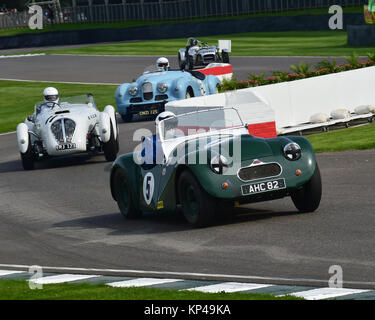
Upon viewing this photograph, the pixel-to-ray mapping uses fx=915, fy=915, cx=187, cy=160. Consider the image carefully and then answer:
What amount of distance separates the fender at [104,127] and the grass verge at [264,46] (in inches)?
888

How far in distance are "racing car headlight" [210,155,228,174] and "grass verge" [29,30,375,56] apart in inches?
1182

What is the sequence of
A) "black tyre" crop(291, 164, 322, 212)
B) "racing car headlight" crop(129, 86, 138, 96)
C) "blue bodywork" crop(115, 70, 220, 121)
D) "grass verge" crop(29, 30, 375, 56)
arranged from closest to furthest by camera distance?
1. "black tyre" crop(291, 164, 322, 212)
2. "blue bodywork" crop(115, 70, 220, 121)
3. "racing car headlight" crop(129, 86, 138, 96)
4. "grass verge" crop(29, 30, 375, 56)

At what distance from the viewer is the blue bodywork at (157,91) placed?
975 inches

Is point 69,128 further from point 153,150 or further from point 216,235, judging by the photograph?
point 216,235

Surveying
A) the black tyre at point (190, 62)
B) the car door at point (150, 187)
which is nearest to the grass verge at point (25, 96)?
the black tyre at point (190, 62)

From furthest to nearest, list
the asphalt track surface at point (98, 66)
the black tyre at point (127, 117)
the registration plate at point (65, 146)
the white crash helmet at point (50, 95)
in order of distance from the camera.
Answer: the asphalt track surface at point (98, 66)
the black tyre at point (127, 117)
the white crash helmet at point (50, 95)
the registration plate at point (65, 146)

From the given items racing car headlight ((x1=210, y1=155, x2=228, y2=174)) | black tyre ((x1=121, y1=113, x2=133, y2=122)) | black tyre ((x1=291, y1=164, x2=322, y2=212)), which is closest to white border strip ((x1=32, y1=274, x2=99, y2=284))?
racing car headlight ((x1=210, y1=155, x2=228, y2=174))

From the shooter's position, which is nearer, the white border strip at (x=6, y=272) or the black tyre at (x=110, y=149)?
the white border strip at (x=6, y=272)

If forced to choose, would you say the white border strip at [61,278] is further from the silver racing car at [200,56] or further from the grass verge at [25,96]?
the silver racing car at [200,56]

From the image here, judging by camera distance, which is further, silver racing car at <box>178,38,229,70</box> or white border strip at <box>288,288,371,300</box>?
silver racing car at <box>178,38,229,70</box>

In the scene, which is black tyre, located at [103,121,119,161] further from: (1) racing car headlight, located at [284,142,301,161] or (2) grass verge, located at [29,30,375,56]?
(2) grass verge, located at [29,30,375,56]

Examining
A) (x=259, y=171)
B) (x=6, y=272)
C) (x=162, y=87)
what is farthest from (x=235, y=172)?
(x=162, y=87)

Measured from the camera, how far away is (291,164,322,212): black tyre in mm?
10758

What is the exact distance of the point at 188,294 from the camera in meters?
7.65
